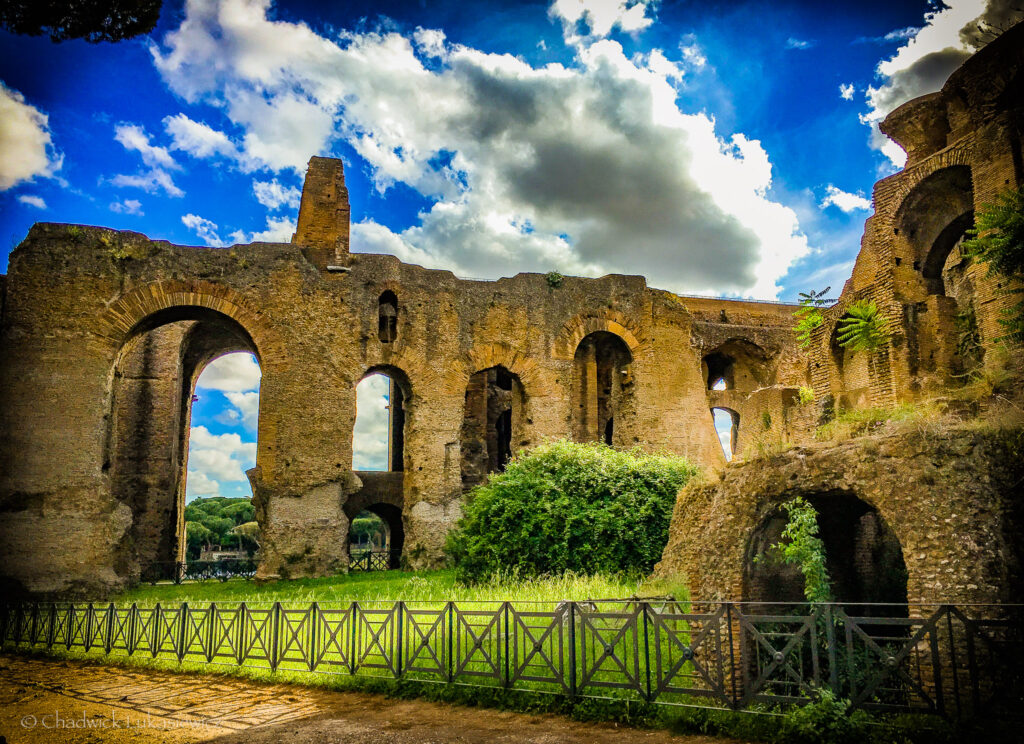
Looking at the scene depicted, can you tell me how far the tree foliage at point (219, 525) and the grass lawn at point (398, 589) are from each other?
2187 centimetres

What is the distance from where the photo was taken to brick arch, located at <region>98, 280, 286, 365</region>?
680 inches

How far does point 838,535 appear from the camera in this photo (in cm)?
892

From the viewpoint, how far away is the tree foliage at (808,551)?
7271 millimetres

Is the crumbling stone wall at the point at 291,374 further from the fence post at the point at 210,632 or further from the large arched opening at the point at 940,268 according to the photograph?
the large arched opening at the point at 940,268

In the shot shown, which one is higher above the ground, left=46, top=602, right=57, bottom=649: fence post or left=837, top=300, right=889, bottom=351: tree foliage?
A: left=837, top=300, right=889, bottom=351: tree foliage

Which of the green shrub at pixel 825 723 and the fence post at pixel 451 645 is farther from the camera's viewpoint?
the fence post at pixel 451 645

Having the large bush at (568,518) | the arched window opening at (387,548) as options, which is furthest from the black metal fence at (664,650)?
the arched window opening at (387,548)

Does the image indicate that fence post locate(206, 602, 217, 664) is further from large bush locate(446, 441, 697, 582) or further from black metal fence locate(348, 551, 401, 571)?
black metal fence locate(348, 551, 401, 571)

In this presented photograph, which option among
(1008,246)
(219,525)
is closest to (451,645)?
(1008,246)

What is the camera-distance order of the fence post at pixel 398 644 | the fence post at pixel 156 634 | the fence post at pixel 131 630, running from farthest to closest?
the fence post at pixel 131 630 < the fence post at pixel 156 634 < the fence post at pixel 398 644

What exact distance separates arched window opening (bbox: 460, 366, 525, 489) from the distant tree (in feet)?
46.0

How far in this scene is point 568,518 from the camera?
548 inches

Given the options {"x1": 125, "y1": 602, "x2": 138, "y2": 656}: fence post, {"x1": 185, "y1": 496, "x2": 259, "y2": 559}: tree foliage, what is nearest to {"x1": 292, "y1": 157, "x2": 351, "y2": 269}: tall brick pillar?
{"x1": 125, "y1": 602, "x2": 138, "y2": 656}: fence post

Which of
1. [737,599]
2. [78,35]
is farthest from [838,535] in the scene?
[78,35]
